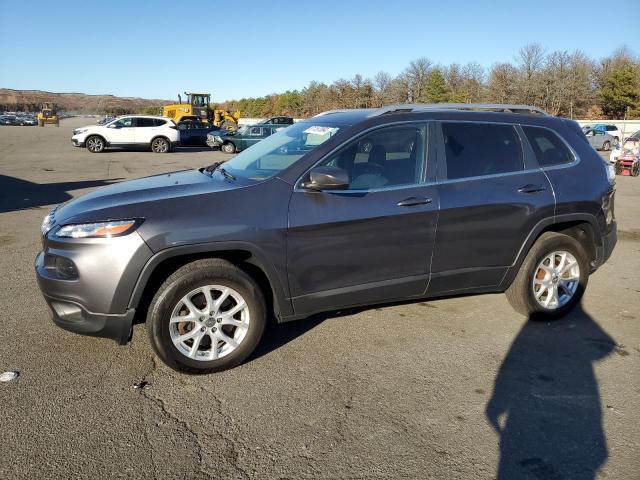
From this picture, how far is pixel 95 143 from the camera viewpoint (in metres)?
23.9

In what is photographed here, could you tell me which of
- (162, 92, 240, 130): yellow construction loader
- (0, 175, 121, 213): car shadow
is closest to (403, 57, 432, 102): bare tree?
(162, 92, 240, 130): yellow construction loader

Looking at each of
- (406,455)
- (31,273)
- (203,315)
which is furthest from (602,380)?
(31,273)

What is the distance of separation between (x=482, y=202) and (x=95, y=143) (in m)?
23.4

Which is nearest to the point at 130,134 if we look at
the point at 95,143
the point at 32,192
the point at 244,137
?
the point at 95,143

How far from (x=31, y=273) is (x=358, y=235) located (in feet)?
13.4

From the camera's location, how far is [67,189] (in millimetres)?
12430

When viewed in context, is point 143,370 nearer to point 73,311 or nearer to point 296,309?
point 73,311

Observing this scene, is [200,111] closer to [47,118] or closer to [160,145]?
[160,145]

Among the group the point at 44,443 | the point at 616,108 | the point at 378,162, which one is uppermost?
the point at 616,108

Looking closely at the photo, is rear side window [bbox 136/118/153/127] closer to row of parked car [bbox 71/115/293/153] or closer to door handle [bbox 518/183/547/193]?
row of parked car [bbox 71/115/293/153]

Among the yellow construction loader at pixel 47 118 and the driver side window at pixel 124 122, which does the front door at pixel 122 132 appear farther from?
the yellow construction loader at pixel 47 118

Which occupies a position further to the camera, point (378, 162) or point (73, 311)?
point (378, 162)

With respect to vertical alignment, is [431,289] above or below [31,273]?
above

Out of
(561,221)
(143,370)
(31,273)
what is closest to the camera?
(143,370)
